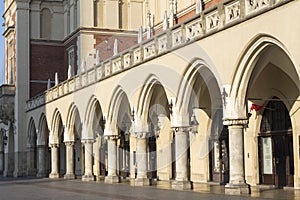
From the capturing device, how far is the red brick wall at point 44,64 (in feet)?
145

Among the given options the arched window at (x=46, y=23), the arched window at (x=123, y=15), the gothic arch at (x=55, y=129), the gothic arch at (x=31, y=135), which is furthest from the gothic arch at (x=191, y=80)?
the arched window at (x=46, y=23)

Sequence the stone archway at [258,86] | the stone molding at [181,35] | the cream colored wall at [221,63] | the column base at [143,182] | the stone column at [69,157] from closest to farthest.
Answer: the cream colored wall at [221,63], the stone molding at [181,35], the stone archway at [258,86], the column base at [143,182], the stone column at [69,157]

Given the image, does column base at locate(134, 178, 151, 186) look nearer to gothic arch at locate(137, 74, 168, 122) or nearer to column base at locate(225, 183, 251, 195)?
gothic arch at locate(137, 74, 168, 122)

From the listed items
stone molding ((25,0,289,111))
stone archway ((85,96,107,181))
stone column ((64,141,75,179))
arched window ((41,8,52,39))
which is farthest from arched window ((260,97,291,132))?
arched window ((41,8,52,39))

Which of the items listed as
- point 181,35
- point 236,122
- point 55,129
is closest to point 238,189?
point 236,122

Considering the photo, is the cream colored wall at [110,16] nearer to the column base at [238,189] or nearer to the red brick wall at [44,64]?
the red brick wall at [44,64]

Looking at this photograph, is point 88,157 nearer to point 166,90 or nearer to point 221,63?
point 166,90

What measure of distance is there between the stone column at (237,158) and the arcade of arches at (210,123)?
3 centimetres

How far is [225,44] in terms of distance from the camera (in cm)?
1750

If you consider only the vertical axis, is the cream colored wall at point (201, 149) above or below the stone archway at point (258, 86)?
below

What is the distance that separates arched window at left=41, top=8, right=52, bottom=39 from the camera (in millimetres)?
44875

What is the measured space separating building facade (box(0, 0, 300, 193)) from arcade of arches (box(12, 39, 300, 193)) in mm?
41

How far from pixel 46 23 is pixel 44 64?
122 inches

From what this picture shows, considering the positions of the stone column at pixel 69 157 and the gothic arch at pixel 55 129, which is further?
the gothic arch at pixel 55 129
